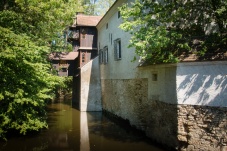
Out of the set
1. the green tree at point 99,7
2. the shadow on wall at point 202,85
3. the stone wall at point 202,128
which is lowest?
the stone wall at point 202,128

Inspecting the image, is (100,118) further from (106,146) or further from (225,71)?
(225,71)

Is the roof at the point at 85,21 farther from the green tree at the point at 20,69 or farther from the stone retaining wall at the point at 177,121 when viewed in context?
the stone retaining wall at the point at 177,121

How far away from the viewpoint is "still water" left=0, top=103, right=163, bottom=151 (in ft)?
37.9

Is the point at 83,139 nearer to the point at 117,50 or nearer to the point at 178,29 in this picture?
the point at 178,29

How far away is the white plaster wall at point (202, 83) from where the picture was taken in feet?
30.0

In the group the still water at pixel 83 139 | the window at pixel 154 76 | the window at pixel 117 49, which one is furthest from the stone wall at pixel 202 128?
the window at pixel 117 49

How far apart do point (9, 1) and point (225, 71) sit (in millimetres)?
13326

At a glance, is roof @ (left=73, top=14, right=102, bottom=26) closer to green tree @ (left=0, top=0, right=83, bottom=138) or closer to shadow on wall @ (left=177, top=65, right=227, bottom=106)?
green tree @ (left=0, top=0, right=83, bottom=138)

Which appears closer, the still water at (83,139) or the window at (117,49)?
the still water at (83,139)

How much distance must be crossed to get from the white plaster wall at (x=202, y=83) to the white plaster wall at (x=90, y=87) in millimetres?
14115

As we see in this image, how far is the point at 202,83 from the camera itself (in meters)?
9.55

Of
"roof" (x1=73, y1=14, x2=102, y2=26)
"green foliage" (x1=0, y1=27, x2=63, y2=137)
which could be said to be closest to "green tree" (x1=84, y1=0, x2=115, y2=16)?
"roof" (x1=73, y1=14, x2=102, y2=26)

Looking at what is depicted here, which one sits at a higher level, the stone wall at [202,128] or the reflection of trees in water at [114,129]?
the stone wall at [202,128]

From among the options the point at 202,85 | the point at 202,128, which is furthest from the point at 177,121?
the point at 202,85
